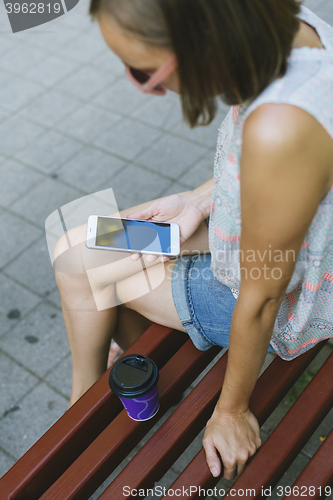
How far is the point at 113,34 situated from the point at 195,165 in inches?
95.4

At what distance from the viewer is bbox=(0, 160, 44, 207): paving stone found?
324cm

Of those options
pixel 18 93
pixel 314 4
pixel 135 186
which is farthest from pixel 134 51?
pixel 314 4

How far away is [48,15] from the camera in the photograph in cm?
491

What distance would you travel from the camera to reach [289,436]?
1322mm

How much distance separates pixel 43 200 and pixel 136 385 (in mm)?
2193

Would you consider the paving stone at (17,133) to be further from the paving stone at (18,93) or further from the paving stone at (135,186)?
the paving stone at (135,186)

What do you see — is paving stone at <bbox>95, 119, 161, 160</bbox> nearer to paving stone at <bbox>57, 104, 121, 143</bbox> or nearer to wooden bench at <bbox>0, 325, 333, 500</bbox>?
paving stone at <bbox>57, 104, 121, 143</bbox>

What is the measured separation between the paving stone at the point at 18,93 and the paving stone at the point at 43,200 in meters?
1.06

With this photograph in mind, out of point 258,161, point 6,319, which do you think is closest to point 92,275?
point 258,161

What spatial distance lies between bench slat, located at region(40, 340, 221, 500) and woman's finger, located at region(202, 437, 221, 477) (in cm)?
19

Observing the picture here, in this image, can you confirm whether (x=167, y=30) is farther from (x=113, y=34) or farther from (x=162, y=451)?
(x=162, y=451)

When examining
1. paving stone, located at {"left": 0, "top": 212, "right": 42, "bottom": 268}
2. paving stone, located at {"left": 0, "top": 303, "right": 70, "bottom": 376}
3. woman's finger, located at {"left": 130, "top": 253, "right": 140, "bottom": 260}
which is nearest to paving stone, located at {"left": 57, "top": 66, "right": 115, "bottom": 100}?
paving stone, located at {"left": 0, "top": 212, "right": 42, "bottom": 268}

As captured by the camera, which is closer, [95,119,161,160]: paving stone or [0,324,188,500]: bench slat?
[0,324,188,500]: bench slat

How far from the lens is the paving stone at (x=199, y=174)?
10.4ft
